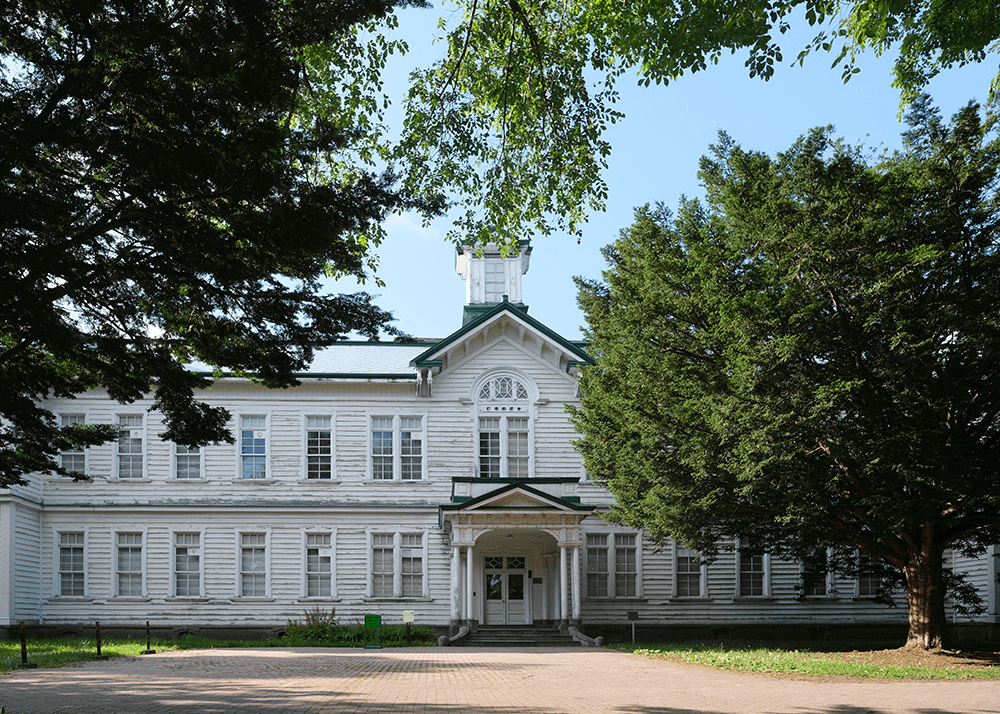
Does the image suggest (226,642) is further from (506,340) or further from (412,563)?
(506,340)

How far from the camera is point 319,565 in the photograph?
1129 inches

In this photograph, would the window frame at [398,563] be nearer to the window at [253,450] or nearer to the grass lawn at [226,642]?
the grass lawn at [226,642]

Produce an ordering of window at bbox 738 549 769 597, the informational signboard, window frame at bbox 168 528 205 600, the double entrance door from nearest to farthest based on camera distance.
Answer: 1. the informational signboard
2. window frame at bbox 168 528 205 600
3. the double entrance door
4. window at bbox 738 549 769 597

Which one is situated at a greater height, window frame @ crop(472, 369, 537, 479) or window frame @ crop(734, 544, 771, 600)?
window frame @ crop(472, 369, 537, 479)

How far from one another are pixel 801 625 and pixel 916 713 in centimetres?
2004

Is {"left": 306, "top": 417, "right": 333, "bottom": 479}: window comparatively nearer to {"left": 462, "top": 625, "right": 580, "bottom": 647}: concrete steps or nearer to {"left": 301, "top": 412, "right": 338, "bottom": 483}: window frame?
{"left": 301, "top": 412, "right": 338, "bottom": 483}: window frame

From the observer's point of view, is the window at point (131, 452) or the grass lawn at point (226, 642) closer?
the grass lawn at point (226, 642)

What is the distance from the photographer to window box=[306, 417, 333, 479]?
95.5 ft

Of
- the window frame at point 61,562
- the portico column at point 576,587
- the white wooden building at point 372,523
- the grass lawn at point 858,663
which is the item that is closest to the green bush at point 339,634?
the white wooden building at point 372,523

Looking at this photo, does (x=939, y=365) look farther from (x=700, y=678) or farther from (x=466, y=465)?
(x=466, y=465)

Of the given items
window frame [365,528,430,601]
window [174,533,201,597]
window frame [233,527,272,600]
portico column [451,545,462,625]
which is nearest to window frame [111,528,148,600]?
window [174,533,201,597]

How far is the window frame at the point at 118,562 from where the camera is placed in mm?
28078

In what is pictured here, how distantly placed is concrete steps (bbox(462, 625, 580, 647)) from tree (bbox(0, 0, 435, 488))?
16.6 metres

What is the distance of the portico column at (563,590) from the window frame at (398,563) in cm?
424
